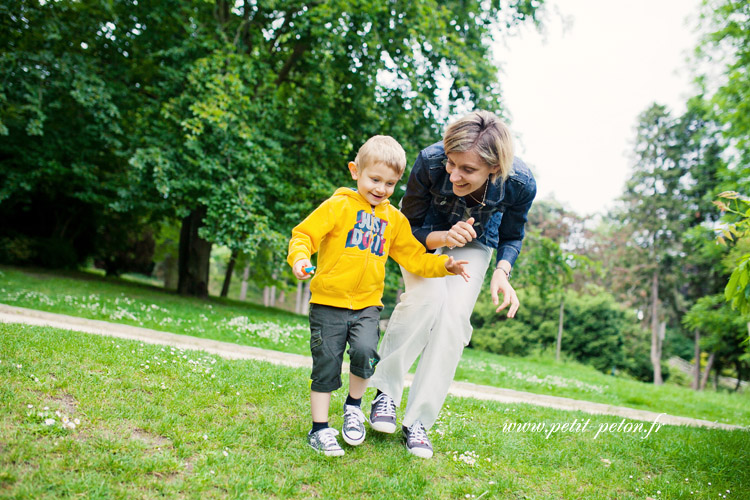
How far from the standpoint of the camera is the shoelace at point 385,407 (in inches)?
132

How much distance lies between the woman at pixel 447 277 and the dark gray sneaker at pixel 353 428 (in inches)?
6.7

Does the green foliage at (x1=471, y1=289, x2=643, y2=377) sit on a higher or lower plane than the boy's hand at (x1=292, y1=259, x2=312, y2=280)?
lower

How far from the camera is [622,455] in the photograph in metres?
3.90

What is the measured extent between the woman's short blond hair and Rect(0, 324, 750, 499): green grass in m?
1.89

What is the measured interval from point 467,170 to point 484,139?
0.21 m

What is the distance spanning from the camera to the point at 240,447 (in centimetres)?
297

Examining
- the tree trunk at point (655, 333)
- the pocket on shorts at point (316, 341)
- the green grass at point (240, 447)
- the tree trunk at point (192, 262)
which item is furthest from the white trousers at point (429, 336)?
the tree trunk at point (655, 333)

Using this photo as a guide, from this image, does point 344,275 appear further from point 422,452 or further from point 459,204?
point 422,452

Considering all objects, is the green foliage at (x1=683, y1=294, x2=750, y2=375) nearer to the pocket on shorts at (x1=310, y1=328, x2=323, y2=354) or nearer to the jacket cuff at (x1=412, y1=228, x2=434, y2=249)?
the jacket cuff at (x1=412, y1=228, x2=434, y2=249)

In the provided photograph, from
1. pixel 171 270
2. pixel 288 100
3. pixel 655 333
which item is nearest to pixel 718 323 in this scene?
pixel 655 333

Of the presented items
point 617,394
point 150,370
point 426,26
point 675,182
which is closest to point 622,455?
point 150,370

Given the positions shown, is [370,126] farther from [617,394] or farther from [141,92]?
[617,394]

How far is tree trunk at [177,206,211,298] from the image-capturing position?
1501cm

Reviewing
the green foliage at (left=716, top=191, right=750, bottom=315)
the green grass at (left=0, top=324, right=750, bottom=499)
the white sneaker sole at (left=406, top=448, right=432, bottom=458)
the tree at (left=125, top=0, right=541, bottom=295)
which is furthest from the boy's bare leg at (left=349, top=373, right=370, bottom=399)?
the tree at (left=125, top=0, right=541, bottom=295)
